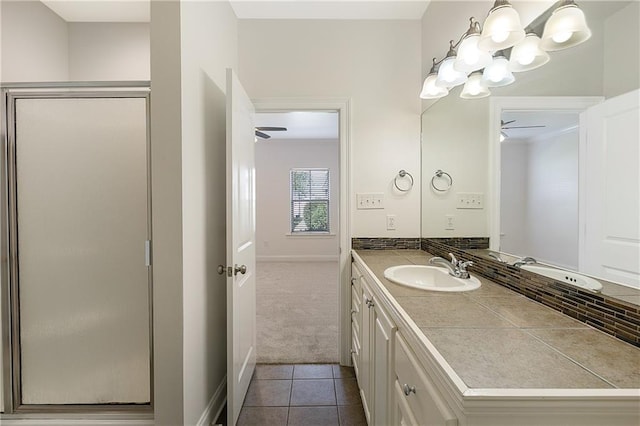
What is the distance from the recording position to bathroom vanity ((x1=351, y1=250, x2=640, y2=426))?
582 mm

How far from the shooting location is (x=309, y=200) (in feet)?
21.4

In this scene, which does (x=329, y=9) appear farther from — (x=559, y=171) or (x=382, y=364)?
(x=382, y=364)

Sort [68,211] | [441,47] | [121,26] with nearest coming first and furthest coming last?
[68,211], [441,47], [121,26]

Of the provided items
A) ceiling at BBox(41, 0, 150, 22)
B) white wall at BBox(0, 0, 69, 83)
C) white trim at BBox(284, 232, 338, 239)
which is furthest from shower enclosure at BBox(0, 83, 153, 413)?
white trim at BBox(284, 232, 338, 239)

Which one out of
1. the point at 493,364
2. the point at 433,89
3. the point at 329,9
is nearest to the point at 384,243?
the point at 433,89

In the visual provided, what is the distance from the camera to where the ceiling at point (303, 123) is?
4605mm

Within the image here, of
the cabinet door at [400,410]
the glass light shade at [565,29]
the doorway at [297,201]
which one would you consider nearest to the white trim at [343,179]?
the cabinet door at [400,410]

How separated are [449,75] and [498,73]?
1.34ft

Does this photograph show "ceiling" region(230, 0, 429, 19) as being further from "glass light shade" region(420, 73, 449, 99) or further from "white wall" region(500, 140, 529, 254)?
"white wall" region(500, 140, 529, 254)

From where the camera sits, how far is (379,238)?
91.7 inches

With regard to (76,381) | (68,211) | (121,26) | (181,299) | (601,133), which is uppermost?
(121,26)

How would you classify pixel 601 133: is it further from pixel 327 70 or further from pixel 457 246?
pixel 327 70

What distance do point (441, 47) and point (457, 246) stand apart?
1.36 meters

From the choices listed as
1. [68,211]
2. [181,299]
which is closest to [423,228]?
[181,299]
